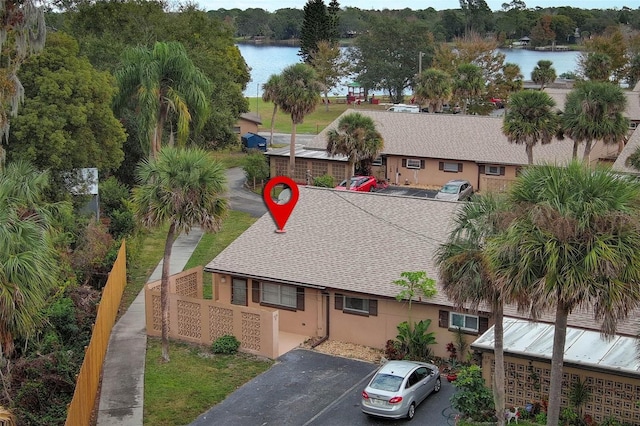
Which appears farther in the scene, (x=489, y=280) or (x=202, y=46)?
(x=202, y=46)

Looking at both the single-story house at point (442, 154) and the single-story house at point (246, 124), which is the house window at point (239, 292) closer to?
the single-story house at point (442, 154)

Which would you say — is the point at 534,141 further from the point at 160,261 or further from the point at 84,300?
the point at 84,300

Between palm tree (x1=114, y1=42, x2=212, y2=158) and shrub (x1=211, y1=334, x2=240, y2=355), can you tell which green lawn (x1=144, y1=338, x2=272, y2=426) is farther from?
palm tree (x1=114, y1=42, x2=212, y2=158)

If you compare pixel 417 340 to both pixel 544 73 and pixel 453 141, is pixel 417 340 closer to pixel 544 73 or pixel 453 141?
pixel 453 141

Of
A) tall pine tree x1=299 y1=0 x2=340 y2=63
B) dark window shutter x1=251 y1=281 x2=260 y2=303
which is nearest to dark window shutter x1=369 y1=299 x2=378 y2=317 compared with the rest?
dark window shutter x1=251 y1=281 x2=260 y2=303

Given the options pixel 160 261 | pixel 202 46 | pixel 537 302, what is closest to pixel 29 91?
pixel 160 261

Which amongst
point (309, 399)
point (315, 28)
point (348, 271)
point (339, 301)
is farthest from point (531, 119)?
point (315, 28)
